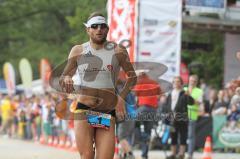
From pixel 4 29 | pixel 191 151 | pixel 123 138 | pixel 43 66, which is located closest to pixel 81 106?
pixel 123 138

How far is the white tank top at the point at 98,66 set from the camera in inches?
322

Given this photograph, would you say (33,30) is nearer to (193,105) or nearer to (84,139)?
(193,105)

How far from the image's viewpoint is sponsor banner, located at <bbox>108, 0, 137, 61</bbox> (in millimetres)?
17250

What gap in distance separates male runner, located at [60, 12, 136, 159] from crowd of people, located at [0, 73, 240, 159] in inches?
103

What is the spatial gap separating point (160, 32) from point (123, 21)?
3.32ft

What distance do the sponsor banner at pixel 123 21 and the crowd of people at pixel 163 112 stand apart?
172 cm

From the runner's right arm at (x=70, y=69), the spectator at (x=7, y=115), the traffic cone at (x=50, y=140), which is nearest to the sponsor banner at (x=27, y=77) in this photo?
the spectator at (x=7, y=115)

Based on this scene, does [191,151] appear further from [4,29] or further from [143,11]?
[4,29]

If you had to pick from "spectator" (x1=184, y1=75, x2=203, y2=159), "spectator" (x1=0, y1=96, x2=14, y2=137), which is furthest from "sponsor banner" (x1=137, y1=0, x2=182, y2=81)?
"spectator" (x1=0, y1=96, x2=14, y2=137)

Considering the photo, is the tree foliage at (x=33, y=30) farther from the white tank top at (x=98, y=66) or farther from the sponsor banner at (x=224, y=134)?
the white tank top at (x=98, y=66)

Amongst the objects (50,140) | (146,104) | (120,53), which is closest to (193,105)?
(146,104)

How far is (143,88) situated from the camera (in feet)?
48.6

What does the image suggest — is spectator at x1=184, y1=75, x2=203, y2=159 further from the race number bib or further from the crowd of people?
the race number bib

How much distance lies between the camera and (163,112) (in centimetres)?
1503
